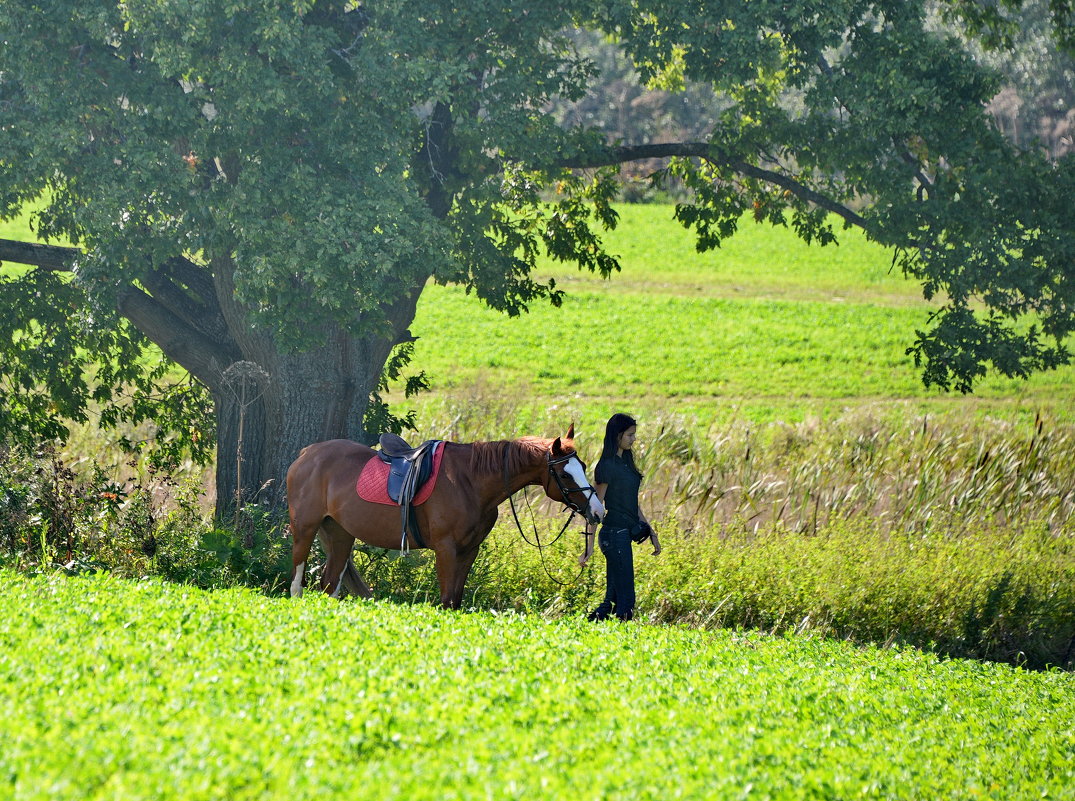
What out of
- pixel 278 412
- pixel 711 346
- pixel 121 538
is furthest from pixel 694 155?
pixel 711 346

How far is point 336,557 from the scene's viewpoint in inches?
416

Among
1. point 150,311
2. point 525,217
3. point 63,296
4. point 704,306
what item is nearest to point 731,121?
point 525,217

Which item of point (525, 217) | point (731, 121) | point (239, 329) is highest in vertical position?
point (731, 121)

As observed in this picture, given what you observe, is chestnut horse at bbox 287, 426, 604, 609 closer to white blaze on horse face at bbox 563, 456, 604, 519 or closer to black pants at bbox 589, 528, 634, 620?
white blaze on horse face at bbox 563, 456, 604, 519

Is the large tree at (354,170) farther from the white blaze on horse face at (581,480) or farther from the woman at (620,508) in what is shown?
the white blaze on horse face at (581,480)

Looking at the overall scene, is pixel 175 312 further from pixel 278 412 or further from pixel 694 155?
pixel 694 155

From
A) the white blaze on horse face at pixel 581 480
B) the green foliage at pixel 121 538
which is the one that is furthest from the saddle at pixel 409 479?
the green foliage at pixel 121 538

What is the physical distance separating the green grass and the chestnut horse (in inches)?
43.4

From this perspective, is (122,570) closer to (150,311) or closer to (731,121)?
(150,311)

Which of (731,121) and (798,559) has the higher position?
(731,121)

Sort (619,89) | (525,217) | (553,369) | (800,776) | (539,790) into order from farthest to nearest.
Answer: (619,89) → (553,369) → (525,217) → (800,776) → (539,790)

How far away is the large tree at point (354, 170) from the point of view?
11742mm

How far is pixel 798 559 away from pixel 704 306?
2588 centimetres

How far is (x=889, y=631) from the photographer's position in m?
11.8
